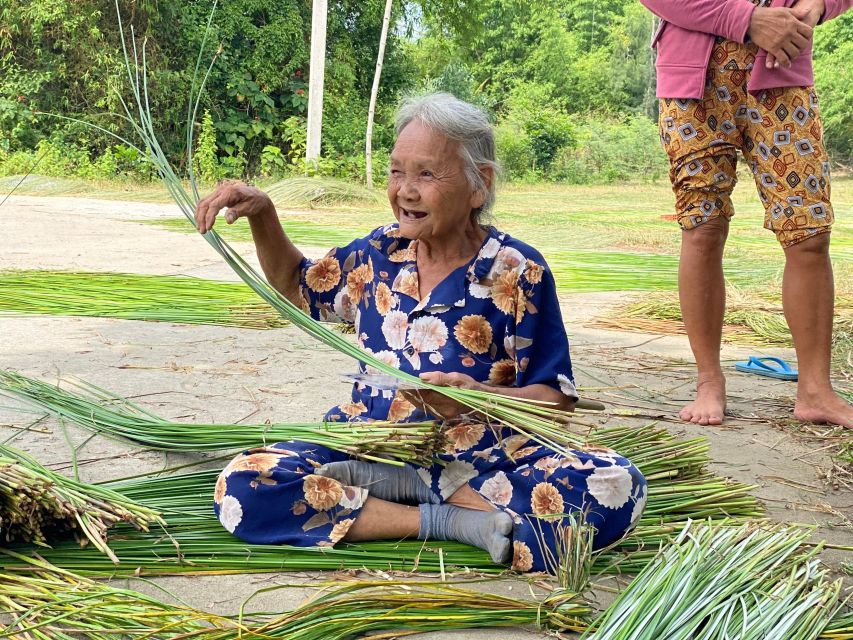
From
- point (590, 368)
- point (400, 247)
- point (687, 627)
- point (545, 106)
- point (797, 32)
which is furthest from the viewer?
point (545, 106)

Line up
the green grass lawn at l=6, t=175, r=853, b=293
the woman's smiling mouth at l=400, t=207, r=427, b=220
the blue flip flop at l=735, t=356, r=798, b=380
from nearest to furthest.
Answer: the woman's smiling mouth at l=400, t=207, r=427, b=220 → the blue flip flop at l=735, t=356, r=798, b=380 → the green grass lawn at l=6, t=175, r=853, b=293

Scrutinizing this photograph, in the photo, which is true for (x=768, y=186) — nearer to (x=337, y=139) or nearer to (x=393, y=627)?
(x=393, y=627)

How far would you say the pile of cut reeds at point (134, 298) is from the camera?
3.97 meters

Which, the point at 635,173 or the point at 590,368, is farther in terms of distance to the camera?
the point at 635,173

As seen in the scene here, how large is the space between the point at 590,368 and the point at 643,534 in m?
1.65

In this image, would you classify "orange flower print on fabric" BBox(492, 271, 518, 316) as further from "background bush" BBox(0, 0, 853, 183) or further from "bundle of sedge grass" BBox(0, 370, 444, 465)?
"background bush" BBox(0, 0, 853, 183)

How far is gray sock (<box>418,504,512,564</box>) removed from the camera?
1.81 metres

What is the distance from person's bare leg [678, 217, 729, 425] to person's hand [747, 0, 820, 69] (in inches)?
18.7

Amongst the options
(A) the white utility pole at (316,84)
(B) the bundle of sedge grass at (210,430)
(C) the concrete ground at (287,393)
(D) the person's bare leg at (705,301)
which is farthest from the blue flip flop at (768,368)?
(A) the white utility pole at (316,84)

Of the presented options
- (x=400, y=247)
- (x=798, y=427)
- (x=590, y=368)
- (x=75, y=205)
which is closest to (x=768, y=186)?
(x=798, y=427)

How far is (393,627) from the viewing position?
1.51 m

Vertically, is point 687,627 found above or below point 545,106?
below

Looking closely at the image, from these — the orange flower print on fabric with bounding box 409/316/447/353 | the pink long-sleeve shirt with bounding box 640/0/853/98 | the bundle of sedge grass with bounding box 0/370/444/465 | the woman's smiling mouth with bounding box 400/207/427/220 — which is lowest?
the bundle of sedge grass with bounding box 0/370/444/465

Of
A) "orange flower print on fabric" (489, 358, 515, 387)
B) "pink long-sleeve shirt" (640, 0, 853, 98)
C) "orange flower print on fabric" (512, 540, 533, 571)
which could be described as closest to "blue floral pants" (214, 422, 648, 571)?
"orange flower print on fabric" (512, 540, 533, 571)
